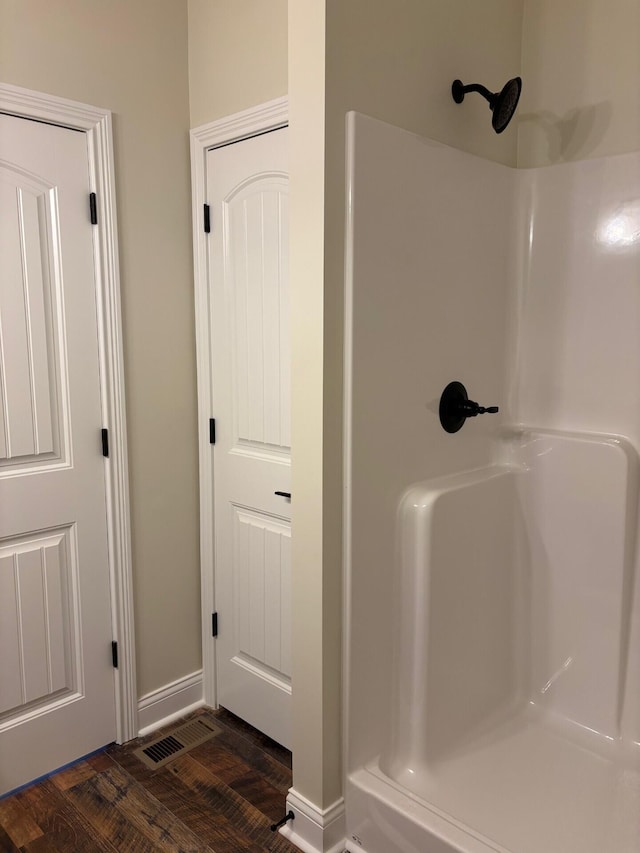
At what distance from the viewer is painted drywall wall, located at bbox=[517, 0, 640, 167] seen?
1.73 metres

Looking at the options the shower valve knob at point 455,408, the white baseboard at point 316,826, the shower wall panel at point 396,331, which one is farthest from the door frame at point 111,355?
the shower valve knob at point 455,408

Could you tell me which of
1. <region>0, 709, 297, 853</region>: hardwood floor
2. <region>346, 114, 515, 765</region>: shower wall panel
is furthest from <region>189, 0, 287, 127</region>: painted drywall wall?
<region>0, 709, 297, 853</region>: hardwood floor

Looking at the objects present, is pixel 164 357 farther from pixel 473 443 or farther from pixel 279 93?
pixel 473 443

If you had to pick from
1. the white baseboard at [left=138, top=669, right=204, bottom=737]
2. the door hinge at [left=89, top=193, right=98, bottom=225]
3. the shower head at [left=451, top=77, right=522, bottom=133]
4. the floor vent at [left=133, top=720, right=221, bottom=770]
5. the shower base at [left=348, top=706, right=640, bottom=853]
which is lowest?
the floor vent at [left=133, top=720, right=221, bottom=770]

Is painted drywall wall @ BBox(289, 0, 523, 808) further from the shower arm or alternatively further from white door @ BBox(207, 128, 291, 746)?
white door @ BBox(207, 128, 291, 746)

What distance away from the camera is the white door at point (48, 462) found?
189cm

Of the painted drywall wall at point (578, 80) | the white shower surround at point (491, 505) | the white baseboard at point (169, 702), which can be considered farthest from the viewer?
the white baseboard at point (169, 702)

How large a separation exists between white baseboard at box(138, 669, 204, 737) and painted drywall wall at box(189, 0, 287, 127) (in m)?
2.02

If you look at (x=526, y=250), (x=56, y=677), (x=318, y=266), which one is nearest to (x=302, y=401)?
(x=318, y=266)

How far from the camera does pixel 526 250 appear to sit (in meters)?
1.96

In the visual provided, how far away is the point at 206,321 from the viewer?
2275 mm

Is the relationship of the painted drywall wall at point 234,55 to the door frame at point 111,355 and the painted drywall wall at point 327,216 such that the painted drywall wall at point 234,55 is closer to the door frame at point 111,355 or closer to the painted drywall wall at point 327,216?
the door frame at point 111,355

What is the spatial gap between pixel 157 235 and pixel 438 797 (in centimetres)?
189

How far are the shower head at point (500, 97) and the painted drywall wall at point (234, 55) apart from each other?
54cm
